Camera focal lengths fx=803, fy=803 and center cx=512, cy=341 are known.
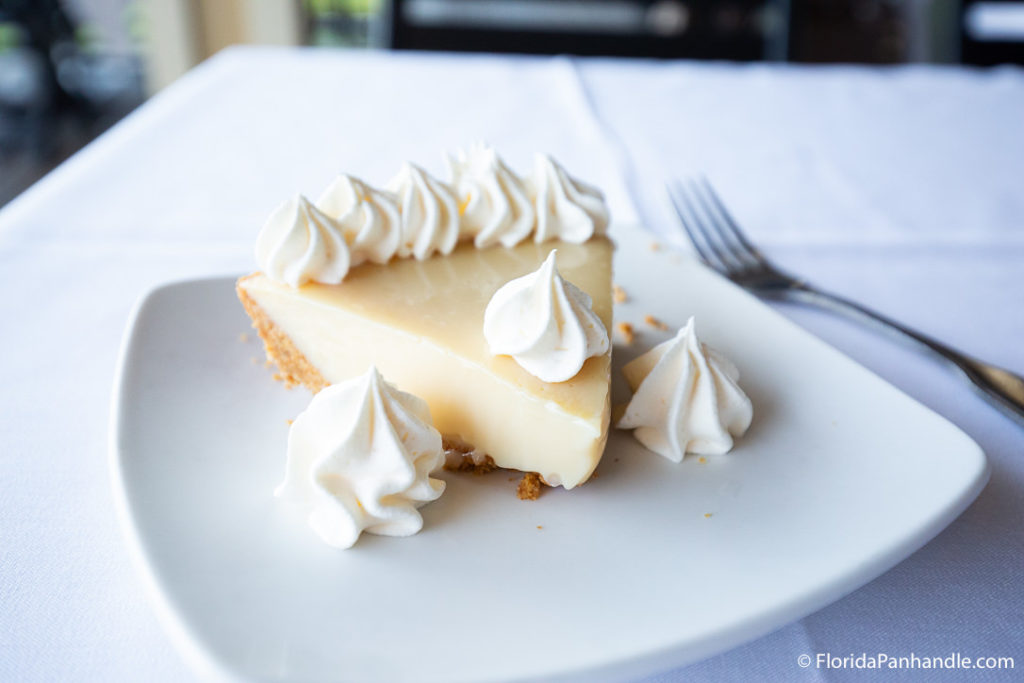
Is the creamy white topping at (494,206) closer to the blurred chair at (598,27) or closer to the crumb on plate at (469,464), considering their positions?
the crumb on plate at (469,464)

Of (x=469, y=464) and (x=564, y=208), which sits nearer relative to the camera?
(x=469, y=464)

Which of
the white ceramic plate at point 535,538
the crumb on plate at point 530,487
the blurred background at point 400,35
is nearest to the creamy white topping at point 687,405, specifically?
the white ceramic plate at point 535,538

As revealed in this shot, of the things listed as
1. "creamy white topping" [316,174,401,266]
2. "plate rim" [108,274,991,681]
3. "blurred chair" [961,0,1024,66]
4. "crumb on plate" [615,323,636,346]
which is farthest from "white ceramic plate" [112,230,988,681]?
"blurred chair" [961,0,1024,66]

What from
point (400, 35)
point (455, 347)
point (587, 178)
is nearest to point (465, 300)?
point (455, 347)

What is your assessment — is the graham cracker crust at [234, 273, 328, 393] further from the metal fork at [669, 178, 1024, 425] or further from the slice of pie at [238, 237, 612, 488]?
the metal fork at [669, 178, 1024, 425]

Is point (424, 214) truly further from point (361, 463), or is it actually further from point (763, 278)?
point (763, 278)

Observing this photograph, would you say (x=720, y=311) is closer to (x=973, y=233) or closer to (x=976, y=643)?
(x=976, y=643)

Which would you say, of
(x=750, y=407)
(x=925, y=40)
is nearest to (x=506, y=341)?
(x=750, y=407)
